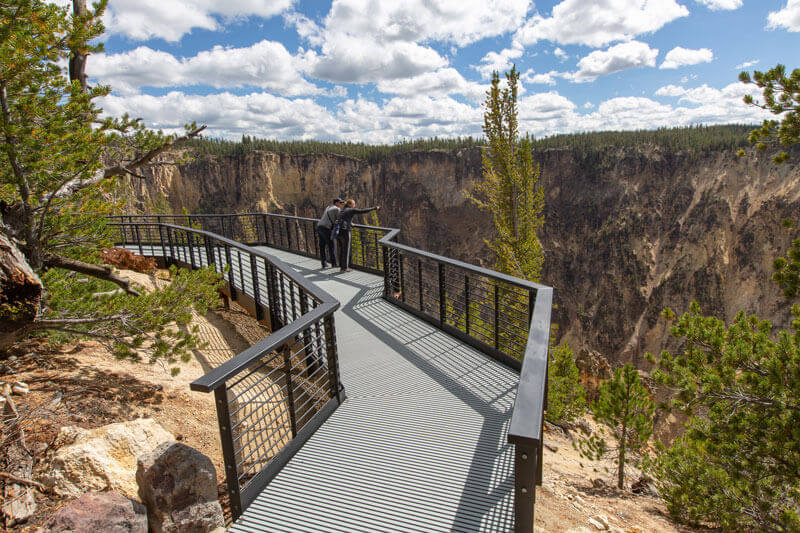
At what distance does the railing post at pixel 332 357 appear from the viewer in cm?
395

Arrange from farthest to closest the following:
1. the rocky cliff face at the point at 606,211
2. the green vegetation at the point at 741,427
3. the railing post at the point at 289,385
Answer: the rocky cliff face at the point at 606,211 → the green vegetation at the point at 741,427 → the railing post at the point at 289,385

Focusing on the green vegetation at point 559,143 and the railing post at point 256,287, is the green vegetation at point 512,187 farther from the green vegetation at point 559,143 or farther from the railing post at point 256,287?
the green vegetation at point 559,143

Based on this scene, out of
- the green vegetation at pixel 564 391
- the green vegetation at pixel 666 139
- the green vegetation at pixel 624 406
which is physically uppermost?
the green vegetation at pixel 666 139

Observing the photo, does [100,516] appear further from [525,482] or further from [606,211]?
[606,211]

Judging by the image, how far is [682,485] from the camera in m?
6.43

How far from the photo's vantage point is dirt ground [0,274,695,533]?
3980 mm

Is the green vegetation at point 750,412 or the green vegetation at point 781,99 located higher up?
the green vegetation at point 781,99

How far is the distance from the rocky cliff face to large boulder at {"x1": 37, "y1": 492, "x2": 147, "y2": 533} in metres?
51.4

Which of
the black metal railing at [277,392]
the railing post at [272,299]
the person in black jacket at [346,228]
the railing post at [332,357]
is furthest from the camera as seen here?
the person in black jacket at [346,228]

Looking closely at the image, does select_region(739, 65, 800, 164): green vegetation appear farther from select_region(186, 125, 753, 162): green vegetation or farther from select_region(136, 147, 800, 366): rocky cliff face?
select_region(186, 125, 753, 162): green vegetation

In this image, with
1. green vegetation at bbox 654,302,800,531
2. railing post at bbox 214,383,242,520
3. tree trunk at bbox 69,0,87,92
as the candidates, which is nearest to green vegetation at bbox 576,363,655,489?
green vegetation at bbox 654,302,800,531

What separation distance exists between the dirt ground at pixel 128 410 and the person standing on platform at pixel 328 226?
431cm

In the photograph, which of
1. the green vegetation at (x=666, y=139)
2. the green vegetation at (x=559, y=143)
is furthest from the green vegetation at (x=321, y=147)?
the green vegetation at (x=666, y=139)

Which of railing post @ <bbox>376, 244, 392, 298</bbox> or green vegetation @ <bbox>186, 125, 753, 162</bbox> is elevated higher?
green vegetation @ <bbox>186, 125, 753, 162</bbox>
